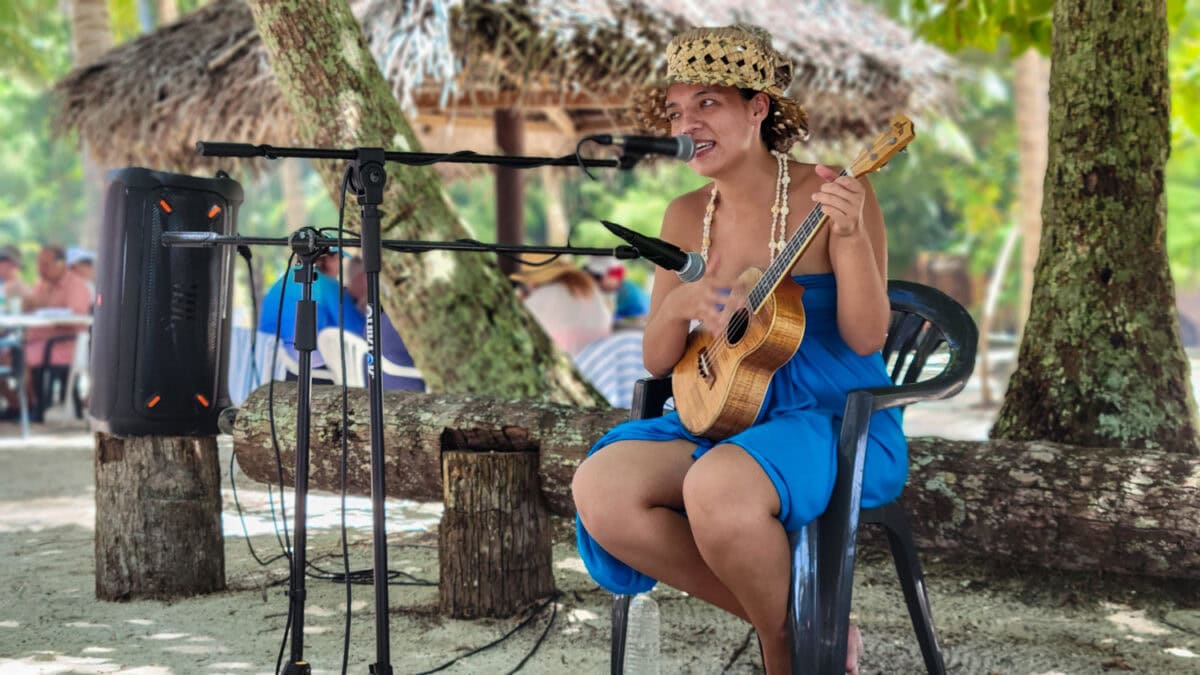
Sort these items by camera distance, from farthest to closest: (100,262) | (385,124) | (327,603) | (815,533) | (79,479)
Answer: (79,479) < (385,124) < (327,603) < (100,262) < (815,533)

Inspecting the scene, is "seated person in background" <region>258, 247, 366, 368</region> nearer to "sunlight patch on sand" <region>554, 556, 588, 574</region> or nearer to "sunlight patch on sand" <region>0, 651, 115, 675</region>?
"sunlight patch on sand" <region>554, 556, 588, 574</region>

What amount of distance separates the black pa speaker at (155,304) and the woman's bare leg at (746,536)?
1.92m

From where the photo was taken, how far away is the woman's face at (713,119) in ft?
9.37

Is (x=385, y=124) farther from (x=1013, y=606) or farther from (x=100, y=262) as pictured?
(x=1013, y=606)

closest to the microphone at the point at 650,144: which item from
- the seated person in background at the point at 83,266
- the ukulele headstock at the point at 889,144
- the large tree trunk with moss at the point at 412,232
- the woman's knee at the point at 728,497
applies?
the ukulele headstock at the point at 889,144

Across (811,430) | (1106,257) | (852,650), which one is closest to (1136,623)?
(1106,257)

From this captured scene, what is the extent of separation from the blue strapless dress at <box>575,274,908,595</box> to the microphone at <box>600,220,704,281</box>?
38 centimetres

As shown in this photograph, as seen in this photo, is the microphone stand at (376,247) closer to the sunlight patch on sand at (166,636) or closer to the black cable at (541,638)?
the black cable at (541,638)

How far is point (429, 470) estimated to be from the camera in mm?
3895

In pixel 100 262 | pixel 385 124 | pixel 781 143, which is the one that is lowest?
pixel 100 262

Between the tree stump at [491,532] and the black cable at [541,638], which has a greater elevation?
the tree stump at [491,532]

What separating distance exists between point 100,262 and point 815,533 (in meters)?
2.35

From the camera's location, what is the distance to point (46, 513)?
592cm

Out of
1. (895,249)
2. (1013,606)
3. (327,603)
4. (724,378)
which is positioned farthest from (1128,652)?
(895,249)
